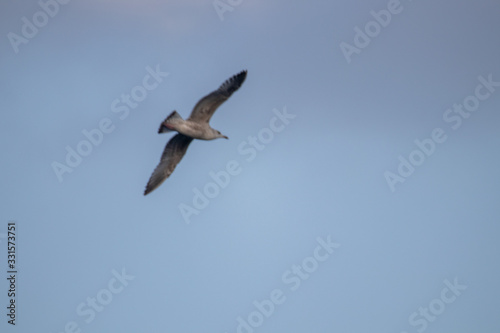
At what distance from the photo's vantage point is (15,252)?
793 cm

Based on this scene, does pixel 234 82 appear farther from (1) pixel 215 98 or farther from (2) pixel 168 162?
(2) pixel 168 162

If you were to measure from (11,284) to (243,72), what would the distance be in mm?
3479

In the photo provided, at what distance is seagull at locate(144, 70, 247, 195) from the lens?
701 cm

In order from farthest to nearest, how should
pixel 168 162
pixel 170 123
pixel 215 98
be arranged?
pixel 168 162 < pixel 215 98 < pixel 170 123

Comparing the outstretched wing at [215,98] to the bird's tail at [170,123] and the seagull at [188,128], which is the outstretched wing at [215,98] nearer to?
the seagull at [188,128]

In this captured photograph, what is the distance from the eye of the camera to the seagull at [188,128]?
23.0 ft

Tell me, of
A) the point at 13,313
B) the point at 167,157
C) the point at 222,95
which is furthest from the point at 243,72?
the point at 13,313

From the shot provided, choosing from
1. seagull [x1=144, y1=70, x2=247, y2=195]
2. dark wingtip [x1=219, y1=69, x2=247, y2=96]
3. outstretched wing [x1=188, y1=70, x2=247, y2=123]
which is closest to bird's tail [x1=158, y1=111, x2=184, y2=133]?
seagull [x1=144, y1=70, x2=247, y2=195]

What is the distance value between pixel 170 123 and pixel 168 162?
841mm

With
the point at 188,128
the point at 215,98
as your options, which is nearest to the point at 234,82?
the point at 215,98

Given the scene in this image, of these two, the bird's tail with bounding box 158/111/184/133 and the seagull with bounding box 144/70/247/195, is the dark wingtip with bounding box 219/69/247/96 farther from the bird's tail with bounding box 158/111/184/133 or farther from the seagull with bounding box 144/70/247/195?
the bird's tail with bounding box 158/111/184/133

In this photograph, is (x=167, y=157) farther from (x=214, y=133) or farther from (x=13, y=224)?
(x=13, y=224)

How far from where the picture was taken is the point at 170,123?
6.94 metres

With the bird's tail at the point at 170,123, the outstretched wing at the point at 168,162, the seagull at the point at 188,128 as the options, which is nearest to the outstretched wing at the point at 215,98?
the seagull at the point at 188,128
